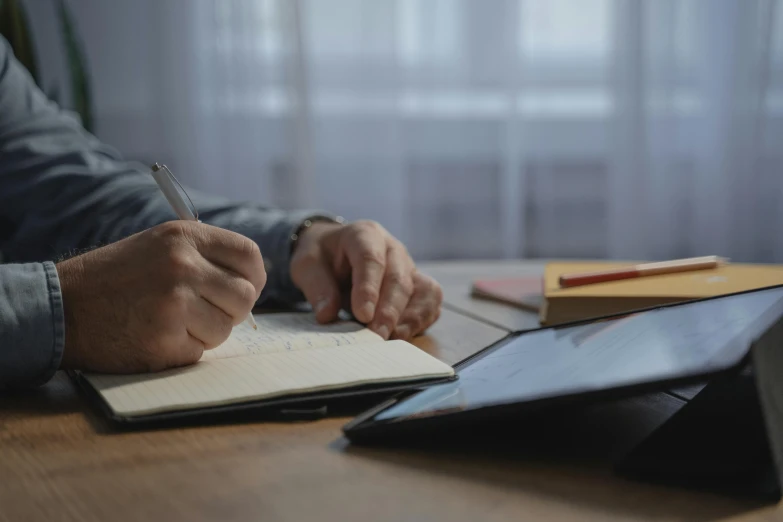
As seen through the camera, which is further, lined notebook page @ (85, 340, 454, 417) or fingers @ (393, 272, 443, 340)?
fingers @ (393, 272, 443, 340)

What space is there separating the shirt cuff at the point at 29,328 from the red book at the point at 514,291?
0.50 meters

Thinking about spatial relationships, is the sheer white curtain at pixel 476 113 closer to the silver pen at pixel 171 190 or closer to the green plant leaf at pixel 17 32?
the green plant leaf at pixel 17 32

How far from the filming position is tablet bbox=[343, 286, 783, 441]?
0.42 m

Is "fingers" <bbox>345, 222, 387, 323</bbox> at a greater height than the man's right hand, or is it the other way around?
the man's right hand

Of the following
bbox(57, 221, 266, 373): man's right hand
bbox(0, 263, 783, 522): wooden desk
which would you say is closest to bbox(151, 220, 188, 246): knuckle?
bbox(57, 221, 266, 373): man's right hand

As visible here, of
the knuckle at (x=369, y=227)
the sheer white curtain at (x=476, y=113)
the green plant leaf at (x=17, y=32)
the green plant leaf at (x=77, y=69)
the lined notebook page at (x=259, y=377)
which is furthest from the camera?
the sheer white curtain at (x=476, y=113)

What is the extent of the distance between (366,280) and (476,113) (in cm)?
176

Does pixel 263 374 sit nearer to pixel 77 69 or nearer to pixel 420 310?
pixel 420 310

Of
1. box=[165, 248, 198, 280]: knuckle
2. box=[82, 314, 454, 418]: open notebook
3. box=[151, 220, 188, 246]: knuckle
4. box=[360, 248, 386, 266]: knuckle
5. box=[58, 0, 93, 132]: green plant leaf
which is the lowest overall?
box=[82, 314, 454, 418]: open notebook

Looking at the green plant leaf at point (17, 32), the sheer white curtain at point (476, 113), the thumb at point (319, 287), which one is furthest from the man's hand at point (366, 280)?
the sheer white curtain at point (476, 113)

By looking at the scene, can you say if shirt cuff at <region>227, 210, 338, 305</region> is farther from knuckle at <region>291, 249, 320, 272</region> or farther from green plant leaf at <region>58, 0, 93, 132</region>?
green plant leaf at <region>58, 0, 93, 132</region>

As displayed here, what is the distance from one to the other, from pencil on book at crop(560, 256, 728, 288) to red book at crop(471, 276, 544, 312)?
0.05 m

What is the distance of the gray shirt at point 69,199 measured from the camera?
102 centimetres

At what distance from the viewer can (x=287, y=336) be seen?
0.74m
